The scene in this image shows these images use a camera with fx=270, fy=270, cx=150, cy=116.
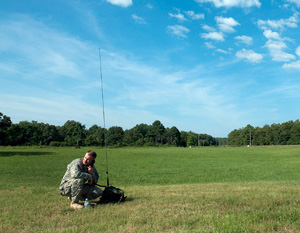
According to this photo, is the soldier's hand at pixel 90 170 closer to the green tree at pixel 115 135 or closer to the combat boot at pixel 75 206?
the combat boot at pixel 75 206

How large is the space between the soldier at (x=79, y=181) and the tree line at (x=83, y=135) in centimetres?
7326

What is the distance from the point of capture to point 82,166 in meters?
7.08

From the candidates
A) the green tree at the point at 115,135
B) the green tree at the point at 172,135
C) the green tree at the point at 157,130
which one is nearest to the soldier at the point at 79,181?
the green tree at the point at 115,135

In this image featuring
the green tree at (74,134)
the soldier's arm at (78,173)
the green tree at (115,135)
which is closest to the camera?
the soldier's arm at (78,173)

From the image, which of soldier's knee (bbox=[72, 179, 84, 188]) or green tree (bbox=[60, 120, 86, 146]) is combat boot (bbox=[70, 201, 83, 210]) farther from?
green tree (bbox=[60, 120, 86, 146])

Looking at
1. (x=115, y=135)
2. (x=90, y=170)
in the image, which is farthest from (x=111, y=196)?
(x=115, y=135)

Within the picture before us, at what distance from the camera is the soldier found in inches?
270

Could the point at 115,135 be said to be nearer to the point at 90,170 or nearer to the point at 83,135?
the point at 83,135

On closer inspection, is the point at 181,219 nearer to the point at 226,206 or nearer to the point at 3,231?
the point at 226,206

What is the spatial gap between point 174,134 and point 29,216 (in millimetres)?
170282

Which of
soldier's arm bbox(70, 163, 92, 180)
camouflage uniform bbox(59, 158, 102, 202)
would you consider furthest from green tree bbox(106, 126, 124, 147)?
soldier's arm bbox(70, 163, 92, 180)

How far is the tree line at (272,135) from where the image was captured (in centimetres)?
14275

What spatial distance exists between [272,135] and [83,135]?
105 metres

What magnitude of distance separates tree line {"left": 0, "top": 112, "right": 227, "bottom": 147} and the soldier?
2884 inches
